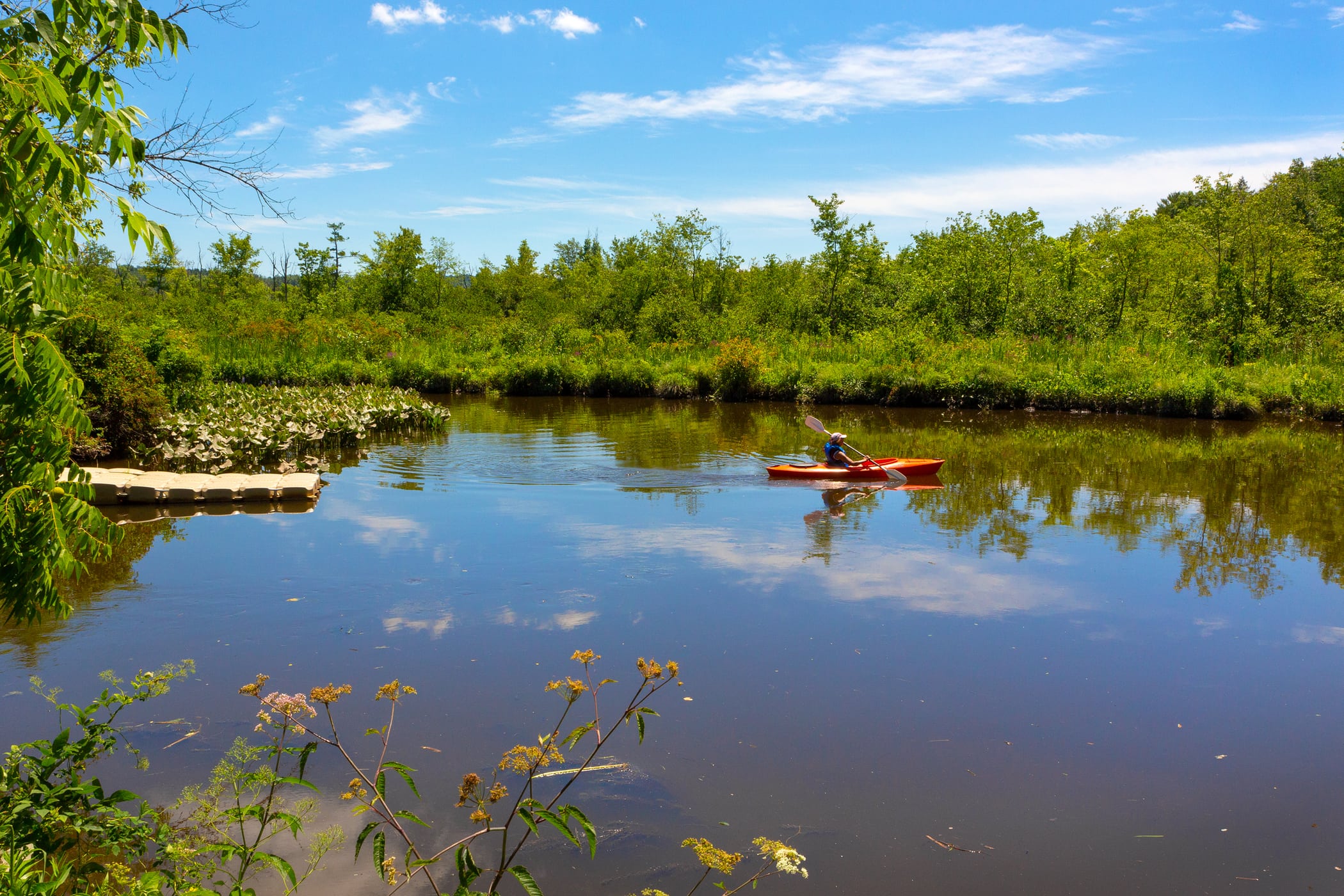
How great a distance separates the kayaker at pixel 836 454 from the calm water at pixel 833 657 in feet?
3.17

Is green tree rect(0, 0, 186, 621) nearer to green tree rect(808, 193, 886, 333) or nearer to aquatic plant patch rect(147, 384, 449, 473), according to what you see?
aquatic plant patch rect(147, 384, 449, 473)

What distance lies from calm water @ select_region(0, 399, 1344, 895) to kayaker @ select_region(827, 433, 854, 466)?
97 centimetres

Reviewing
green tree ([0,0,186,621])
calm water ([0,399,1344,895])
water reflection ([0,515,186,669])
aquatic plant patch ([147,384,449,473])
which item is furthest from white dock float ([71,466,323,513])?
green tree ([0,0,186,621])

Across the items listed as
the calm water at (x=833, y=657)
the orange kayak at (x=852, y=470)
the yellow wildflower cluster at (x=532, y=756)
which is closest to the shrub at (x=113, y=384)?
the calm water at (x=833, y=657)

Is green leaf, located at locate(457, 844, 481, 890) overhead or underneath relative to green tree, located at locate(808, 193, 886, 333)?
underneath

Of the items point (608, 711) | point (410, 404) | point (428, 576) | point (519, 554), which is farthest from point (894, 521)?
point (410, 404)

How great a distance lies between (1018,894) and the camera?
4.22m

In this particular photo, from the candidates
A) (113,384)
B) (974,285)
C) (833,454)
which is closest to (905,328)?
(974,285)

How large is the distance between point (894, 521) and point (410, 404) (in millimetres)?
14103

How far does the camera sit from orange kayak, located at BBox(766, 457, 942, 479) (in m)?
14.6

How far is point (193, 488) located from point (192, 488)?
0.02 metres

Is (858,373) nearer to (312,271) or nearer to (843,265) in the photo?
(843,265)

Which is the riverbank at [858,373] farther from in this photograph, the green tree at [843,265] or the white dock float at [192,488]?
the white dock float at [192,488]

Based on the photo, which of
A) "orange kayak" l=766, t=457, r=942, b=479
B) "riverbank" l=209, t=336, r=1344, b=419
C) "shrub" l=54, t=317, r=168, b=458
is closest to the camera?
"shrub" l=54, t=317, r=168, b=458
